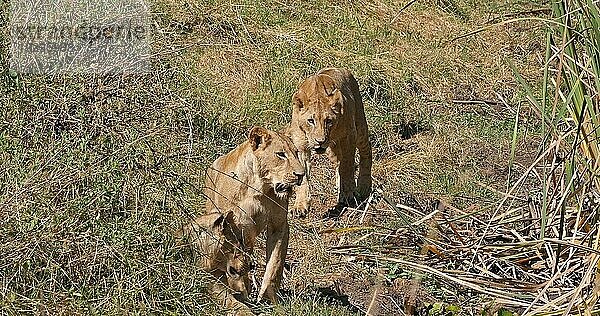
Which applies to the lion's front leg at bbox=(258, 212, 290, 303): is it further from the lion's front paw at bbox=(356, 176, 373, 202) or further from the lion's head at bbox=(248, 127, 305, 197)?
the lion's front paw at bbox=(356, 176, 373, 202)

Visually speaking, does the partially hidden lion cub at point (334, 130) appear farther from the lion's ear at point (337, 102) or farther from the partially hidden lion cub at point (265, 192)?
the partially hidden lion cub at point (265, 192)

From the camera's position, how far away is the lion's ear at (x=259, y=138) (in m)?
5.52

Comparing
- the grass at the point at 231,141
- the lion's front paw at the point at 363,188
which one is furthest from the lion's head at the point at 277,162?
the lion's front paw at the point at 363,188

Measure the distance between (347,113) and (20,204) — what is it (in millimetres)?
3793

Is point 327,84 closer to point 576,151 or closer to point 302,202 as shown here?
point 302,202

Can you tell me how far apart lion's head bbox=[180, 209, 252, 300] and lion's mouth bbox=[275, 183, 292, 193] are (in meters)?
0.29

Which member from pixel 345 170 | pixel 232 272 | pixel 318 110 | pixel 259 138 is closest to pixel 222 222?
pixel 232 272

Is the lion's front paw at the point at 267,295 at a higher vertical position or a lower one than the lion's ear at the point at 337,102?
lower

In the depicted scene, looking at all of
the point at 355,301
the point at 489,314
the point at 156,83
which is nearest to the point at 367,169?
the point at 156,83

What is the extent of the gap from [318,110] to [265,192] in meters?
2.25

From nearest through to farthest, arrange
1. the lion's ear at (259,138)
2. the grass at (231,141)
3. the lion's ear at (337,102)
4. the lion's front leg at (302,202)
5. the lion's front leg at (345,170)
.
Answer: the grass at (231,141), the lion's ear at (259,138), the lion's front leg at (302,202), the lion's ear at (337,102), the lion's front leg at (345,170)

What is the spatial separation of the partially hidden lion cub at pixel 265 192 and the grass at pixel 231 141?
Result: 0.18 meters

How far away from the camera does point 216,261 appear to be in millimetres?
5289

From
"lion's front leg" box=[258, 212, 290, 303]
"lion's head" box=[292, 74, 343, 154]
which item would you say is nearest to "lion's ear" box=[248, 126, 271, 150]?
"lion's front leg" box=[258, 212, 290, 303]
